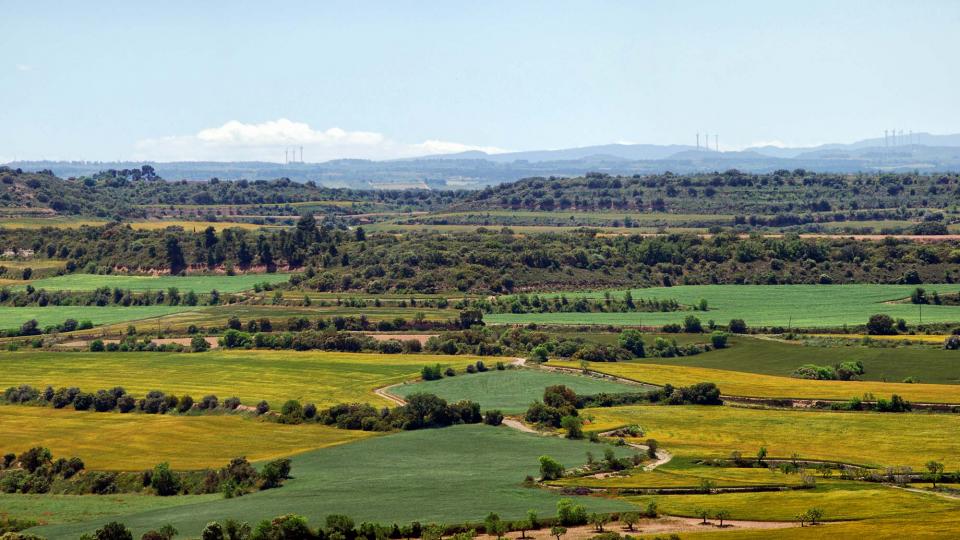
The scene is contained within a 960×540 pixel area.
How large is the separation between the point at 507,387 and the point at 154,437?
2890cm

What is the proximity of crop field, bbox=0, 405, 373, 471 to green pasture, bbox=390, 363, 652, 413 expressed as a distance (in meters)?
12.3

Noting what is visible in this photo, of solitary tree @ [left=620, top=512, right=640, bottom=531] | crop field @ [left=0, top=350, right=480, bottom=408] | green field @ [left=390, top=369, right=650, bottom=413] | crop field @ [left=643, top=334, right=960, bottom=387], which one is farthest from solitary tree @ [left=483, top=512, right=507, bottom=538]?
crop field @ [left=643, top=334, right=960, bottom=387]

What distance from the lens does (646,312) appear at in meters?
150

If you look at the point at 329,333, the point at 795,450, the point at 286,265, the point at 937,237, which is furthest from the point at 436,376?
the point at 937,237

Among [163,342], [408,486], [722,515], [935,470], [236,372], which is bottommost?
[236,372]

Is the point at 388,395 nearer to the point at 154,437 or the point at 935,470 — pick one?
the point at 154,437

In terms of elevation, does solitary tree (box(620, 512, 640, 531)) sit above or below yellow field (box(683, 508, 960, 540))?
below

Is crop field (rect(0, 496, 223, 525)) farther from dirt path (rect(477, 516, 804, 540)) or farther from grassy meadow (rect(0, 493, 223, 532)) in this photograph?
dirt path (rect(477, 516, 804, 540))

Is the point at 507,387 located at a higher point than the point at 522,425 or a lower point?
higher

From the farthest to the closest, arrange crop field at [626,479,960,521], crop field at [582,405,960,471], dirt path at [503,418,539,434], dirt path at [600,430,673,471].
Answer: dirt path at [503,418,539,434]
crop field at [582,405,960,471]
dirt path at [600,430,673,471]
crop field at [626,479,960,521]

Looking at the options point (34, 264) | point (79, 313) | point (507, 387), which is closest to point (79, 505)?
point (507, 387)

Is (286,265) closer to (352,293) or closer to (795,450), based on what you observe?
(352,293)

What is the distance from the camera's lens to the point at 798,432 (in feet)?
300

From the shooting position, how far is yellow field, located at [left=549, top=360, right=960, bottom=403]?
330 feet
